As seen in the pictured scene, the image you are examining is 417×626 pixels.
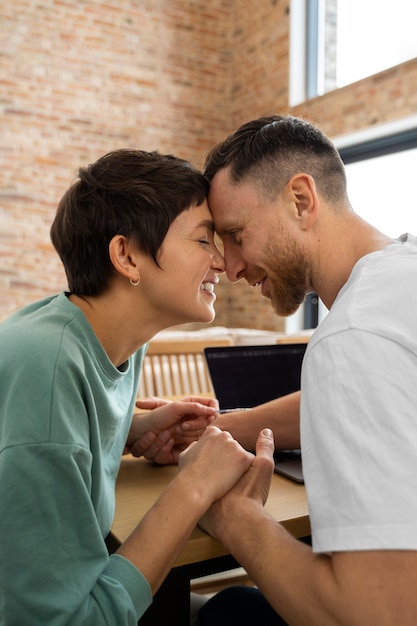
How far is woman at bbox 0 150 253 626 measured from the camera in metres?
0.87

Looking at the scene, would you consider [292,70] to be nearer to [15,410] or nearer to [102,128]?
[102,128]

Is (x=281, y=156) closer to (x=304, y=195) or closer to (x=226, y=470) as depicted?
(x=304, y=195)

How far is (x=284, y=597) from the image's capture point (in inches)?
32.4

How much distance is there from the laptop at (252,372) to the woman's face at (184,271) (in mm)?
346

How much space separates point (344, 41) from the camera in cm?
580

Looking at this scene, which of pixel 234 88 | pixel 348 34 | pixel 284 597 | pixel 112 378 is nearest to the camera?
pixel 284 597

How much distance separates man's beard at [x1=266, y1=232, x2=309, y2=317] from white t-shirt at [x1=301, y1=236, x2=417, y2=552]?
43 cm

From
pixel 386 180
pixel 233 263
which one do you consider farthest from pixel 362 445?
pixel 386 180

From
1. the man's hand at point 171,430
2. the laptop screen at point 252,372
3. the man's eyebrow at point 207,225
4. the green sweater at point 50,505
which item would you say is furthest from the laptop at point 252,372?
the green sweater at point 50,505

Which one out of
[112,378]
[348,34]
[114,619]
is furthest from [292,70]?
[114,619]

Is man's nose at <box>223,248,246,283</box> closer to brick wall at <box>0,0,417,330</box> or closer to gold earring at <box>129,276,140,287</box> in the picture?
gold earring at <box>129,276,140,287</box>

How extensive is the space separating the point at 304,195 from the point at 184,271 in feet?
1.06

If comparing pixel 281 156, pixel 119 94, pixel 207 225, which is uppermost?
pixel 119 94

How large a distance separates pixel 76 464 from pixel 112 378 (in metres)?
0.27
